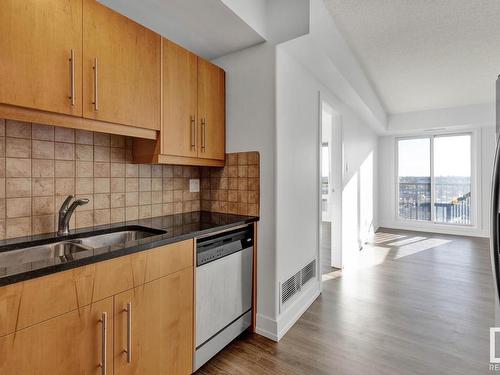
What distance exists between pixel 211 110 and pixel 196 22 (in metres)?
0.59

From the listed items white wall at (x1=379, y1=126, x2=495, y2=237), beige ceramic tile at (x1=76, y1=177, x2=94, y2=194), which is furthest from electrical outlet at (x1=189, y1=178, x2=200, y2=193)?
white wall at (x1=379, y1=126, x2=495, y2=237)

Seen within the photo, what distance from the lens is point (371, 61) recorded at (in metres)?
3.24

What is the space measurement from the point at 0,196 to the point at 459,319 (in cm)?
332

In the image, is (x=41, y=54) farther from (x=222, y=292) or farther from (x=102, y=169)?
(x=222, y=292)

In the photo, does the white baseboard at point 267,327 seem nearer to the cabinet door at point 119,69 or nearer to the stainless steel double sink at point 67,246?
the stainless steel double sink at point 67,246

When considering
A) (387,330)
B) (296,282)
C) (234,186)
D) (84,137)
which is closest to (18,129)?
(84,137)

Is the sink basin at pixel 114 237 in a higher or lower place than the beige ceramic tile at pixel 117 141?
lower

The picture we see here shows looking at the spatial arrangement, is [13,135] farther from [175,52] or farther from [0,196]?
[175,52]

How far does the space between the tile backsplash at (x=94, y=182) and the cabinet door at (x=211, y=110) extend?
0.18 meters

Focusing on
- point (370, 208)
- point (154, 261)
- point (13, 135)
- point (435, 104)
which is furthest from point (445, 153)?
point (13, 135)

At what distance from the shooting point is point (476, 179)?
548 cm

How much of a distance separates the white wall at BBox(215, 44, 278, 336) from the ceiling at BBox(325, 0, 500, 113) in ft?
2.56

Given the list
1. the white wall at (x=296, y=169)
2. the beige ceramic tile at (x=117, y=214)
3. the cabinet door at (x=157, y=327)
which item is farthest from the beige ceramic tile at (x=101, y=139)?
the white wall at (x=296, y=169)

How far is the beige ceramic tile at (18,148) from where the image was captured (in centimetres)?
134
